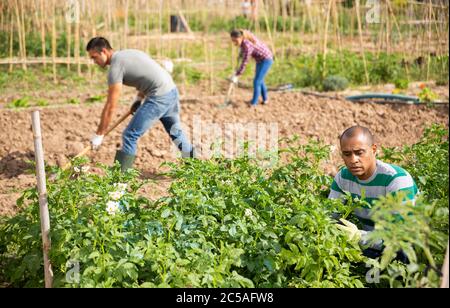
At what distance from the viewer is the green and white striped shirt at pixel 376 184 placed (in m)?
3.24

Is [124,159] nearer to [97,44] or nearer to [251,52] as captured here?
[97,44]

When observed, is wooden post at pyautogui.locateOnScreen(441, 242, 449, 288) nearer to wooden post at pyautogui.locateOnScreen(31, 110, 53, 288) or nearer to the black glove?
wooden post at pyautogui.locateOnScreen(31, 110, 53, 288)

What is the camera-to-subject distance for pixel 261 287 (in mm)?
2967

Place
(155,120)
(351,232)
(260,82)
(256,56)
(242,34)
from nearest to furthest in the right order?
1. (351,232)
2. (155,120)
3. (242,34)
4. (260,82)
5. (256,56)

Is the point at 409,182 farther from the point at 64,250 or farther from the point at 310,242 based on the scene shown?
the point at 64,250

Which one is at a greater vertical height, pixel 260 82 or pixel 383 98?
pixel 260 82

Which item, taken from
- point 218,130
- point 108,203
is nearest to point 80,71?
point 218,130

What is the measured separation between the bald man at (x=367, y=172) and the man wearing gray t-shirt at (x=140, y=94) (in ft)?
7.48

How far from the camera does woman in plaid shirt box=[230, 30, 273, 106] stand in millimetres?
8000

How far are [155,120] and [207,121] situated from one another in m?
2.04

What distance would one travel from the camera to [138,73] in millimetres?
5168

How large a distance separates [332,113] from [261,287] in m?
4.93

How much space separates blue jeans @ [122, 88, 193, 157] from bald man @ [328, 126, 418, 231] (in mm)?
2268

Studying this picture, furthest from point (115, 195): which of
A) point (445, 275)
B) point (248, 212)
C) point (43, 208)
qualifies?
point (445, 275)
